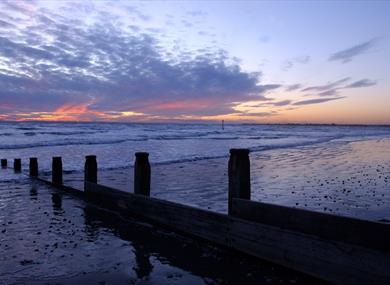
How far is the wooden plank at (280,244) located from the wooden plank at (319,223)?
256 millimetres

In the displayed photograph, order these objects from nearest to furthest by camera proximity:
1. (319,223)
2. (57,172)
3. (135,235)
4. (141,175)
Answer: (319,223) → (135,235) → (141,175) → (57,172)

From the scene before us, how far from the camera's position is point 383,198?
12.0 m

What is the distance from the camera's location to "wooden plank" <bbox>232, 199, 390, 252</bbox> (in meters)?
4.78

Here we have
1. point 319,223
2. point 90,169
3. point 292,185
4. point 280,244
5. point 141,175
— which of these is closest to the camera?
point 319,223

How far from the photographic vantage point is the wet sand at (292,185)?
11.0m

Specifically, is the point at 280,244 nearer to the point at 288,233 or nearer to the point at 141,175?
the point at 288,233

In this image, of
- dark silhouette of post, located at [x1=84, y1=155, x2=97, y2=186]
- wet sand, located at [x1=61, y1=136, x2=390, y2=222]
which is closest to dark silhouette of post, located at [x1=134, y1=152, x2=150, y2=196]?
wet sand, located at [x1=61, y1=136, x2=390, y2=222]

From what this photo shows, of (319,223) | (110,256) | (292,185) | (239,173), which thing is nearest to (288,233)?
(319,223)

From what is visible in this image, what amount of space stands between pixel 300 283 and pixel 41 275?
3.38 metres

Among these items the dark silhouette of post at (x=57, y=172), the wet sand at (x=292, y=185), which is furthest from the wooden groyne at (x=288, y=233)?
the dark silhouette of post at (x=57, y=172)

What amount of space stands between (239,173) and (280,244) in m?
1.39

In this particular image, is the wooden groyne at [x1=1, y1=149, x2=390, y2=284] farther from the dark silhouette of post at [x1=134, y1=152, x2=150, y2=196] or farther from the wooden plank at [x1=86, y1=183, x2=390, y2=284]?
the dark silhouette of post at [x1=134, y1=152, x2=150, y2=196]

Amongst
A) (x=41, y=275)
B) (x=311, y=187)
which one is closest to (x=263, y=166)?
(x=311, y=187)

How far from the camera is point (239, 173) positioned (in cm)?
653
